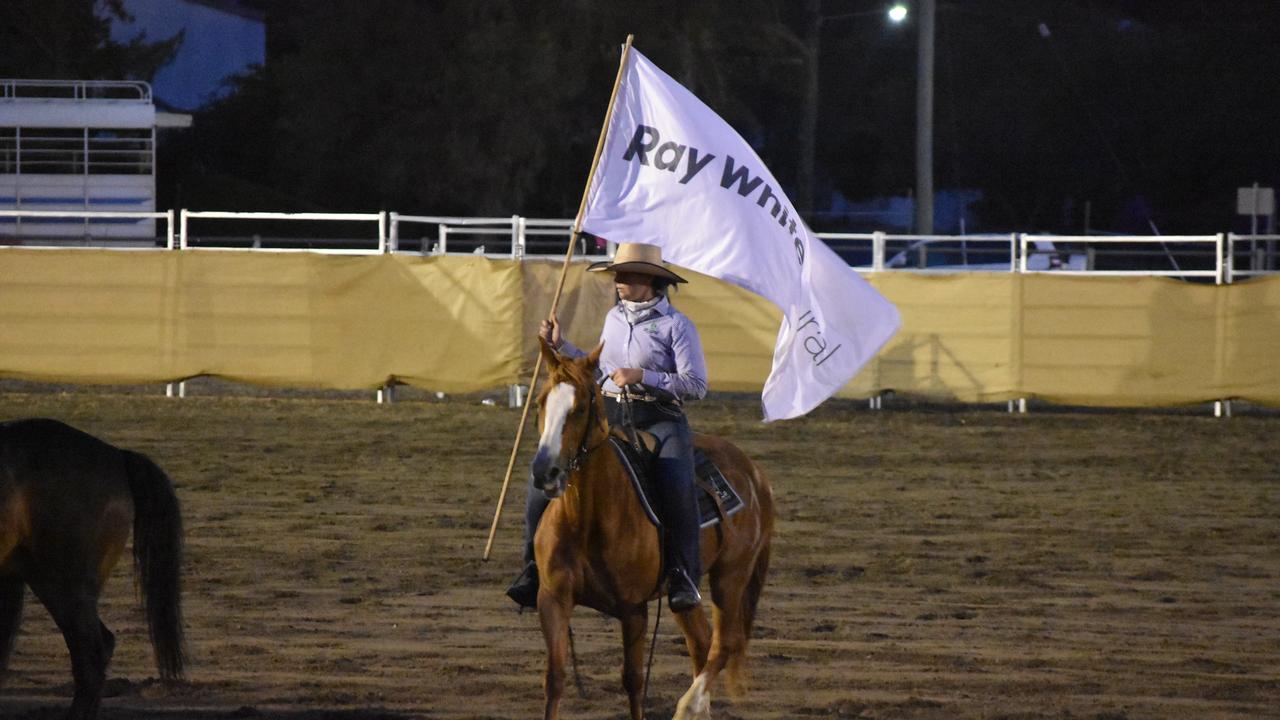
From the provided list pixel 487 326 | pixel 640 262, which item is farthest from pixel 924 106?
pixel 640 262

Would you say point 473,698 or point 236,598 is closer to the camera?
point 473,698

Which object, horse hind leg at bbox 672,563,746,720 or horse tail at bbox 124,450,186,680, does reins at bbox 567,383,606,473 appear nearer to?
horse hind leg at bbox 672,563,746,720

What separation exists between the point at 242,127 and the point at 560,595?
43.9 metres

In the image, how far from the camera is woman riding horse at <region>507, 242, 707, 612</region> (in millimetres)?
6488

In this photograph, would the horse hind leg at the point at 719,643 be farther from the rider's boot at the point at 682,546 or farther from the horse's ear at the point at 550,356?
the horse's ear at the point at 550,356

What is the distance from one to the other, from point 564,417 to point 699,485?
1298mm

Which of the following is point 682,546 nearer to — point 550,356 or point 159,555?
point 550,356

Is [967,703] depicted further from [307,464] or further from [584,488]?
[307,464]

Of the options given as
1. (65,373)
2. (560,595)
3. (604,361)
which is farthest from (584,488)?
(65,373)

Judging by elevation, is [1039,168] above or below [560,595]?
above

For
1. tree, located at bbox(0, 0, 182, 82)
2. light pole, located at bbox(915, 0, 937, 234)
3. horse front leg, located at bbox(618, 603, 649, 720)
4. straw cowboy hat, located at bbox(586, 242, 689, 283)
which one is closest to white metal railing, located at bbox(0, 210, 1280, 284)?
light pole, located at bbox(915, 0, 937, 234)

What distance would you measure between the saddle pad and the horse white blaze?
0.50m

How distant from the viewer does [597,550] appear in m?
6.18

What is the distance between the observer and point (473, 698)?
22.6 feet
